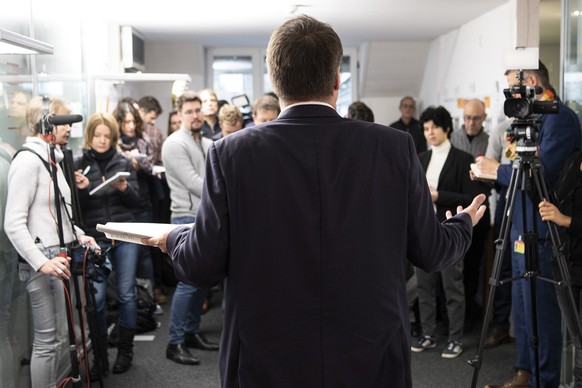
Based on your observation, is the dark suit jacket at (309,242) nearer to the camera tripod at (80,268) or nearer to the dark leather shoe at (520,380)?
the camera tripod at (80,268)

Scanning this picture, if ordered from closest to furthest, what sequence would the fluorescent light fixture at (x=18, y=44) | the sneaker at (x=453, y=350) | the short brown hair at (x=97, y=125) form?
the fluorescent light fixture at (x=18, y=44) → the short brown hair at (x=97, y=125) → the sneaker at (x=453, y=350)

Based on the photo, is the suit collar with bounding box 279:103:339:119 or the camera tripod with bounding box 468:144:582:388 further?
the camera tripod with bounding box 468:144:582:388

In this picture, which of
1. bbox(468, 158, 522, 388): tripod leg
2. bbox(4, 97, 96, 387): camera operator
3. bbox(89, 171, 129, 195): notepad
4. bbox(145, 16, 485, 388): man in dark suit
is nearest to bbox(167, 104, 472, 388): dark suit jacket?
bbox(145, 16, 485, 388): man in dark suit

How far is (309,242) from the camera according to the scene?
60.6 inches

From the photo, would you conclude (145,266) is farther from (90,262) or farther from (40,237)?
(40,237)

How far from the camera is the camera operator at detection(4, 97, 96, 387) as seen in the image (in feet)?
10.1

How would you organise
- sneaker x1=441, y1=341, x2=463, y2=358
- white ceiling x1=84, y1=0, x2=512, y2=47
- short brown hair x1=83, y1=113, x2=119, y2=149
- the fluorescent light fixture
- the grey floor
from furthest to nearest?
white ceiling x1=84, y1=0, x2=512, y2=47, sneaker x1=441, y1=341, x2=463, y2=358, short brown hair x1=83, y1=113, x2=119, y2=149, the grey floor, the fluorescent light fixture

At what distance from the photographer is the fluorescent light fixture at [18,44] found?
242cm

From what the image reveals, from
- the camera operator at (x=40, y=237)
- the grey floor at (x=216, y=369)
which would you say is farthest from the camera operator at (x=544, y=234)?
the camera operator at (x=40, y=237)

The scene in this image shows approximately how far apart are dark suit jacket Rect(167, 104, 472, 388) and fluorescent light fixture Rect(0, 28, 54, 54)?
1229 mm

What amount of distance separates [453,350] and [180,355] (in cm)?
167

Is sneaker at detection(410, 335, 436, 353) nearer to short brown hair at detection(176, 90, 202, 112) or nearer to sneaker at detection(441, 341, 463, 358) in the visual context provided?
sneaker at detection(441, 341, 463, 358)

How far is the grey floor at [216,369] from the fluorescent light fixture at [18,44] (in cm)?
196

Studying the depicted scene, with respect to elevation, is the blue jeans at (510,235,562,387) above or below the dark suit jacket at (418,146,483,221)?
below
